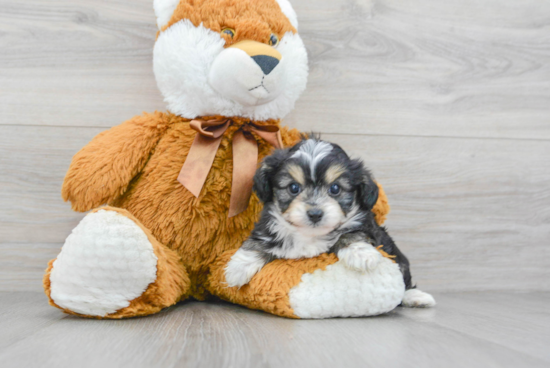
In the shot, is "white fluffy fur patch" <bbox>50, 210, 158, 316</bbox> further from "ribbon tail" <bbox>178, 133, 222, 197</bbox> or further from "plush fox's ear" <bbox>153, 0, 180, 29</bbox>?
"plush fox's ear" <bbox>153, 0, 180, 29</bbox>

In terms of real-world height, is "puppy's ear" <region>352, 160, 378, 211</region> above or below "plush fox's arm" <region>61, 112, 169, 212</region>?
above

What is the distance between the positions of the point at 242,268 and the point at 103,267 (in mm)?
422

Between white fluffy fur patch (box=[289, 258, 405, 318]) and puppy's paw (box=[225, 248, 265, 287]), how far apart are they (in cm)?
16

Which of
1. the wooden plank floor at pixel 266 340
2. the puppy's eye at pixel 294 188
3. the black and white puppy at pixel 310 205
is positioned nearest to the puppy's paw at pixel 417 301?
the wooden plank floor at pixel 266 340

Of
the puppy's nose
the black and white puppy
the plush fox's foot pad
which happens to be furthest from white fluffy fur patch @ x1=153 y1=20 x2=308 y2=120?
the plush fox's foot pad

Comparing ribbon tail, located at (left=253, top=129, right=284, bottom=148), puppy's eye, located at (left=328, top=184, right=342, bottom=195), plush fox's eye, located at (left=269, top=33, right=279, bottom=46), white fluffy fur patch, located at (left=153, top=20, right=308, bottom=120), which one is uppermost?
plush fox's eye, located at (left=269, top=33, right=279, bottom=46)

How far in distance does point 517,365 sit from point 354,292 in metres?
0.49

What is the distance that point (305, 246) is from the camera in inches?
59.2

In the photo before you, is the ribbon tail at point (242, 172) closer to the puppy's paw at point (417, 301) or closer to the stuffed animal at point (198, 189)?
the stuffed animal at point (198, 189)

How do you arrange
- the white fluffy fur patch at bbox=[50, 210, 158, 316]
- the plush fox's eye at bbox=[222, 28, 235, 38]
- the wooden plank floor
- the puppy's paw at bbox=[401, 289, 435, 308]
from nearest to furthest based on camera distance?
the wooden plank floor
the white fluffy fur patch at bbox=[50, 210, 158, 316]
the plush fox's eye at bbox=[222, 28, 235, 38]
the puppy's paw at bbox=[401, 289, 435, 308]

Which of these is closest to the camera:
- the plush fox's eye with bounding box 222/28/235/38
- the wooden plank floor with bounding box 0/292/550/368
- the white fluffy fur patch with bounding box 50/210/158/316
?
the wooden plank floor with bounding box 0/292/550/368

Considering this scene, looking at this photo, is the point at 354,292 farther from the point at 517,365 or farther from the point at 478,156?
the point at 478,156

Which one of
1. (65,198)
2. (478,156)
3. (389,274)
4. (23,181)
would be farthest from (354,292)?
(23,181)

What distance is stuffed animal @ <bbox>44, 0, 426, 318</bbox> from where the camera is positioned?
1.36 metres
